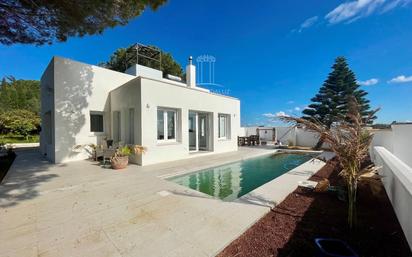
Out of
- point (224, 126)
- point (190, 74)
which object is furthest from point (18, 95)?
point (224, 126)

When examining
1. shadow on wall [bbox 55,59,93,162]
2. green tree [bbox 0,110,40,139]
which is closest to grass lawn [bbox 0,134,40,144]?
green tree [bbox 0,110,40,139]

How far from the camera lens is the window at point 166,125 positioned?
30.9 feet

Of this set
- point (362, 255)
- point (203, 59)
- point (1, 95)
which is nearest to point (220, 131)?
point (203, 59)

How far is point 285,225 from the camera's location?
3.20m

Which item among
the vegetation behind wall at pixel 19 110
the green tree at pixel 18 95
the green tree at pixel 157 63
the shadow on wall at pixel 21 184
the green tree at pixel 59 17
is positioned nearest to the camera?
the shadow on wall at pixel 21 184

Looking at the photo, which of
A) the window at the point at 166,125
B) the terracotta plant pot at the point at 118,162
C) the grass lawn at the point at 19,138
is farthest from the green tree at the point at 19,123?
the terracotta plant pot at the point at 118,162

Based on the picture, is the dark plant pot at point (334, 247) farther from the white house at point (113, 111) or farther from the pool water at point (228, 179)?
the white house at point (113, 111)

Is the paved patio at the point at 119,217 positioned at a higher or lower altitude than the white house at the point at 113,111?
lower

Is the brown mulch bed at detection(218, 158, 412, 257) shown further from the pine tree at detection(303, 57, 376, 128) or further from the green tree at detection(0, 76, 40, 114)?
the green tree at detection(0, 76, 40, 114)

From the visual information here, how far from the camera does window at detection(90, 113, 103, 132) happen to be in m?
10.5

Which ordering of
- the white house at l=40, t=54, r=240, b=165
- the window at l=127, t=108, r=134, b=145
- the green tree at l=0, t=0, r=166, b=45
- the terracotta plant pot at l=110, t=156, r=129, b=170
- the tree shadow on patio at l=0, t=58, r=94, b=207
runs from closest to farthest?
the green tree at l=0, t=0, r=166, b=45 < the terracotta plant pot at l=110, t=156, r=129, b=170 < the white house at l=40, t=54, r=240, b=165 < the tree shadow on patio at l=0, t=58, r=94, b=207 < the window at l=127, t=108, r=134, b=145

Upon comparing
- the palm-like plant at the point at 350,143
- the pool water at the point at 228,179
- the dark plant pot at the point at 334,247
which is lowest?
the pool water at the point at 228,179

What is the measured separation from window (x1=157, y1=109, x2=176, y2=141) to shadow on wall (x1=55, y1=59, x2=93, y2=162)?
4.06 meters

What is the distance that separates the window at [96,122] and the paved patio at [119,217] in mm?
4840
